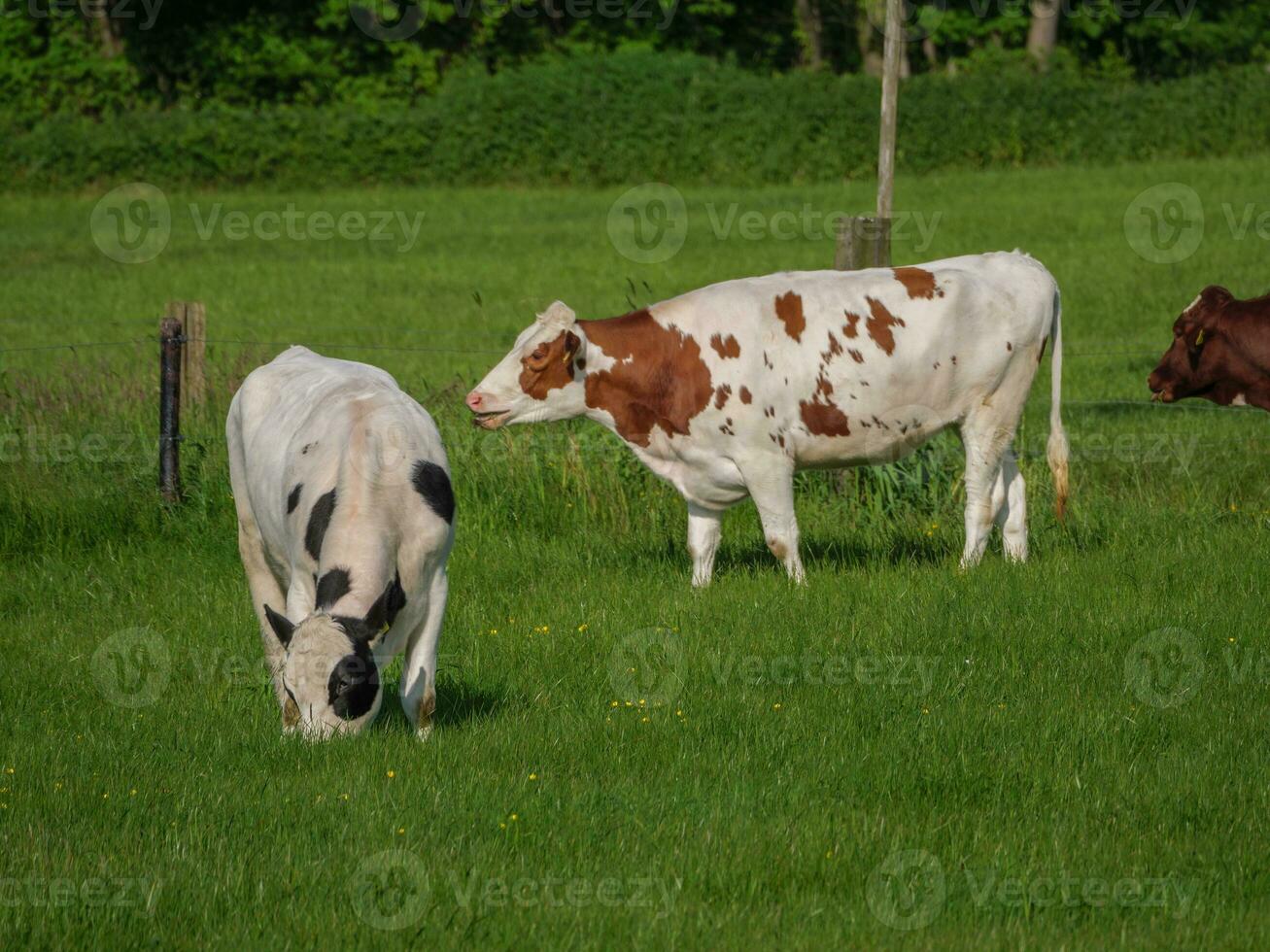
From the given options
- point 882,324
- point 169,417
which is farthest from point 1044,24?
point 169,417

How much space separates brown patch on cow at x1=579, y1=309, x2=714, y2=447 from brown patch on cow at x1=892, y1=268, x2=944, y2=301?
4.39 feet

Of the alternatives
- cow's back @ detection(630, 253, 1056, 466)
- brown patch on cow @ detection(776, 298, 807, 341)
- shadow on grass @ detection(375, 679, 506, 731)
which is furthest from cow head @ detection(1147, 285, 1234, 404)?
shadow on grass @ detection(375, 679, 506, 731)

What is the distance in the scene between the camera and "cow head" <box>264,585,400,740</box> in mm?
5750

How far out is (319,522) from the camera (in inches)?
252

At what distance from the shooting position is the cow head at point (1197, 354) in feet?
33.1

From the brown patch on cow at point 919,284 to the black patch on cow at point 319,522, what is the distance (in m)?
4.32

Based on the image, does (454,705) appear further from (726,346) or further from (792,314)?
(792,314)

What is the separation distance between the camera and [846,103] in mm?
36125

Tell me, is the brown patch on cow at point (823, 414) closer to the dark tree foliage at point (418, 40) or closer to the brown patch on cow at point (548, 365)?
the brown patch on cow at point (548, 365)

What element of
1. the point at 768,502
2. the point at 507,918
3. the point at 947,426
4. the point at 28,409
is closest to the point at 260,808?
the point at 507,918

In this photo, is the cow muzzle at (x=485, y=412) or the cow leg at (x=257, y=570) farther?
the cow muzzle at (x=485, y=412)

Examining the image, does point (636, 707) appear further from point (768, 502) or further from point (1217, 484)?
point (1217, 484)

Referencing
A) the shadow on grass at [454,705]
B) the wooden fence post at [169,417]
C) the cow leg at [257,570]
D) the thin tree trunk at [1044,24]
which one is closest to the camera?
the shadow on grass at [454,705]

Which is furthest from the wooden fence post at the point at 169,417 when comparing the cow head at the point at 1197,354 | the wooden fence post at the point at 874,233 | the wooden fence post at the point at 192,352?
the cow head at the point at 1197,354
